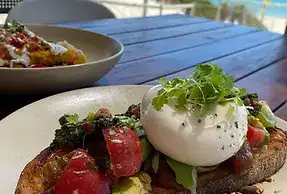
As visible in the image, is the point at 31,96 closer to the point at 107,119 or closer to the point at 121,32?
the point at 107,119

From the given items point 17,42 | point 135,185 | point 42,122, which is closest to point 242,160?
point 135,185

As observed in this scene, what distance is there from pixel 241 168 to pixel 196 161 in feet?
0.56

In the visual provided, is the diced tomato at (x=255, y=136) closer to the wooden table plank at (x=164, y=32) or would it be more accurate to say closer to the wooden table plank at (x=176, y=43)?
the wooden table plank at (x=176, y=43)

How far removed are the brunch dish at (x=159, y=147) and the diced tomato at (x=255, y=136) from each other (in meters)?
0.05

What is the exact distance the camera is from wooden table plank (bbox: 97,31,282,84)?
177 cm

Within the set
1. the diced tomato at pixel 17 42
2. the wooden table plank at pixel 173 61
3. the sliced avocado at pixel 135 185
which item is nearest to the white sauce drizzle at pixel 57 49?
the diced tomato at pixel 17 42

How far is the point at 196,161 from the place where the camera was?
96 centimetres

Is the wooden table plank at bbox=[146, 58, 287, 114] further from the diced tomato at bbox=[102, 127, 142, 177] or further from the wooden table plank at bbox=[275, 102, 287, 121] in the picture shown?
the diced tomato at bbox=[102, 127, 142, 177]

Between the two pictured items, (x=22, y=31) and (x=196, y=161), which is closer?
(x=196, y=161)

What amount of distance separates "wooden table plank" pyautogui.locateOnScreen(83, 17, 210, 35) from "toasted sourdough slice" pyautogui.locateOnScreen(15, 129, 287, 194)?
1.56 m

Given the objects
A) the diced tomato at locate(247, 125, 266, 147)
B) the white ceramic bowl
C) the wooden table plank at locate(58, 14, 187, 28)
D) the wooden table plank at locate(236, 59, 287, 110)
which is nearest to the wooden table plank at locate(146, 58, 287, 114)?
the wooden table plank at locate(236, 59, 287, 110)

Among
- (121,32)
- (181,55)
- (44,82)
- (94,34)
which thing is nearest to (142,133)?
(44,82)

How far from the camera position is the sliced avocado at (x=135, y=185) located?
89cm

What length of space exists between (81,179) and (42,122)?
14.5 inches
